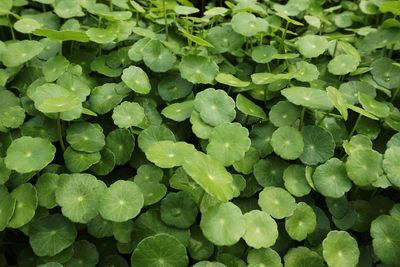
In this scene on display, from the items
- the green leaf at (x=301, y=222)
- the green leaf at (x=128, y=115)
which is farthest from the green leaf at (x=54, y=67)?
the green leaf at (x=301, y=222)

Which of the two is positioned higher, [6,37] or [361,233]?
[6,37]

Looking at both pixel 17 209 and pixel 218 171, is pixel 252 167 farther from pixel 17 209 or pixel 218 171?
pixel 17 209

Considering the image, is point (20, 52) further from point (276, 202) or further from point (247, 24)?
point (276, 202)

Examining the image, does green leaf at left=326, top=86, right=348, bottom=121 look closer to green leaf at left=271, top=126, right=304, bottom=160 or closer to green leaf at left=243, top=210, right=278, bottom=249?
green leaf at left=271, top=126, right=304, bottom=160

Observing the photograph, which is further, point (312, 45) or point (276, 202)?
point (312, 45)

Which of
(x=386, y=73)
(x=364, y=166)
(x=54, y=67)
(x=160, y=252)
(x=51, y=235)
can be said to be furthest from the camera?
(x=386, y=73)

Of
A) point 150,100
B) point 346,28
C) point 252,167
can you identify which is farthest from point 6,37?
point 346,28

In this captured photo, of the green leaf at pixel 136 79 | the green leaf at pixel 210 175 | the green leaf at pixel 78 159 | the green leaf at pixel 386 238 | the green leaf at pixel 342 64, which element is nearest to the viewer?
the green leaf at pixel 210 175

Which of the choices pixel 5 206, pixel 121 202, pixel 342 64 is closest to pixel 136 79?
pixel 121 202

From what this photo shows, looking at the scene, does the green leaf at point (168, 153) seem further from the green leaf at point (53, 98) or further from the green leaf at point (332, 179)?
the green leaf at point (332, 179)
